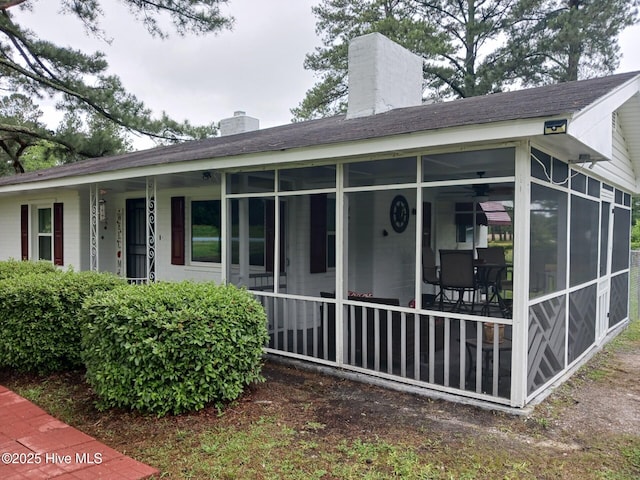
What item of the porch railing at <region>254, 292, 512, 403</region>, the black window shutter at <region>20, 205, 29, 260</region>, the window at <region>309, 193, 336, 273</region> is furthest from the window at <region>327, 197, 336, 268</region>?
the black window shutter at <region>20, 205, 29, 260</region>

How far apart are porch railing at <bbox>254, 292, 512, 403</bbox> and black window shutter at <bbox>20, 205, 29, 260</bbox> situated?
24.1 ft

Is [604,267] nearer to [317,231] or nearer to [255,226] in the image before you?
[317,231]

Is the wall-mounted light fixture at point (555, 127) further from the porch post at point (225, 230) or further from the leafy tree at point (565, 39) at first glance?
the leafy tree at point (565, 39)

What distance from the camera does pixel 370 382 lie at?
15.9 feet

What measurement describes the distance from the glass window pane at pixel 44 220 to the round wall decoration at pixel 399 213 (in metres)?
7.21

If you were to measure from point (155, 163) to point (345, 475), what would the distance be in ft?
15.8

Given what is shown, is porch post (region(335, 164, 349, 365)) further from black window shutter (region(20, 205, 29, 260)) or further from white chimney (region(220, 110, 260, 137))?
black window shutter (region(20, 205, 29, 260))

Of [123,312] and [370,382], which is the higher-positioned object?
[123,312]

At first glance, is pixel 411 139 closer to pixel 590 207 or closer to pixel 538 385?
pixel 538 385

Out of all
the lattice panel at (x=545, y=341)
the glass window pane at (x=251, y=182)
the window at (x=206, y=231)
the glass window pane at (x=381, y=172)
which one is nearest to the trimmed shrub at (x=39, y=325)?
the glass window pane at (x=251, y=182)

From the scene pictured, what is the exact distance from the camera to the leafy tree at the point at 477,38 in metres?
14.5

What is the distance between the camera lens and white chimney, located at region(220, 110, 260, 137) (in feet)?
37.4

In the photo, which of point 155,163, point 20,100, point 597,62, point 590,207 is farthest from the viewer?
point 20,100

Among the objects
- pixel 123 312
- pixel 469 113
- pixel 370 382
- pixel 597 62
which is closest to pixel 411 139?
pixel 469 113
